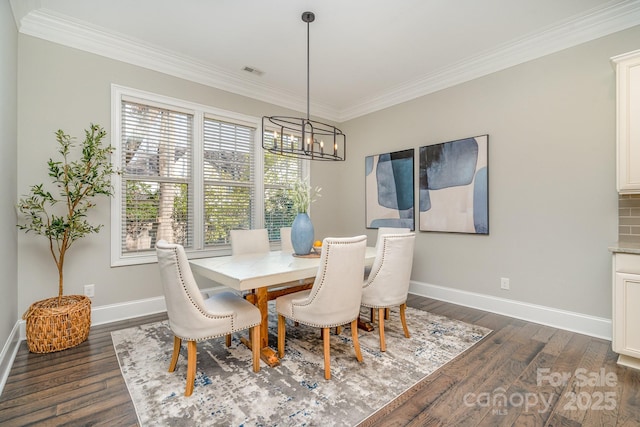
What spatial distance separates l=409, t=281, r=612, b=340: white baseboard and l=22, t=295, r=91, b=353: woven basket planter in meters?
3.71

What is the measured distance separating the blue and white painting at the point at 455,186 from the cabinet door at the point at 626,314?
1350mm

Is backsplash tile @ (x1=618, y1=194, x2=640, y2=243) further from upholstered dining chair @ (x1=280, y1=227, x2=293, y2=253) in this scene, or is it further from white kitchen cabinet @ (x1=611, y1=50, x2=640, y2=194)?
upholstered dining chair @ (x1=280, y1=227, x2=293, y2=253)

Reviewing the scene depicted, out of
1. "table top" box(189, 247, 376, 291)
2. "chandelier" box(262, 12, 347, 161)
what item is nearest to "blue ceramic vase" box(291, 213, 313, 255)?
"table top" box(189, 247, 376, 291)

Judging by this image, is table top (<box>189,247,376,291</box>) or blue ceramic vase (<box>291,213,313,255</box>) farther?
blue ceramic vase (<box>291,213,313,255</box>)

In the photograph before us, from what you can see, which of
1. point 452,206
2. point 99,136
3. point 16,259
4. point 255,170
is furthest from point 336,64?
point 16,259

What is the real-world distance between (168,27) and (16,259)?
2.52 meters

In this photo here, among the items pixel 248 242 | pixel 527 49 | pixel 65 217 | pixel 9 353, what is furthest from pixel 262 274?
pixel 527 49

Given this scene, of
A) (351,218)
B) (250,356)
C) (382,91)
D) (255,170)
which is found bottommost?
(250,356)

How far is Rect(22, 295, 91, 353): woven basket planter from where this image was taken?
7.78 feet

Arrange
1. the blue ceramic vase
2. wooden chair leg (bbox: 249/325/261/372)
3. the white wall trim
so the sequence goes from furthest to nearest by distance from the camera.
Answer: the blue ceramic vase, wooden chair leg (bbox: 249/325/261/372), the white wall trim

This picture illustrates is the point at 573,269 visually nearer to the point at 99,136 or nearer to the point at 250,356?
the point at 250,356

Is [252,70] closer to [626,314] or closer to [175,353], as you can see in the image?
[175,353]

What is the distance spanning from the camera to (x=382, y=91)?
172 inches

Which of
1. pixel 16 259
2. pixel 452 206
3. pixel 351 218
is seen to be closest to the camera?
pixel 16 259
